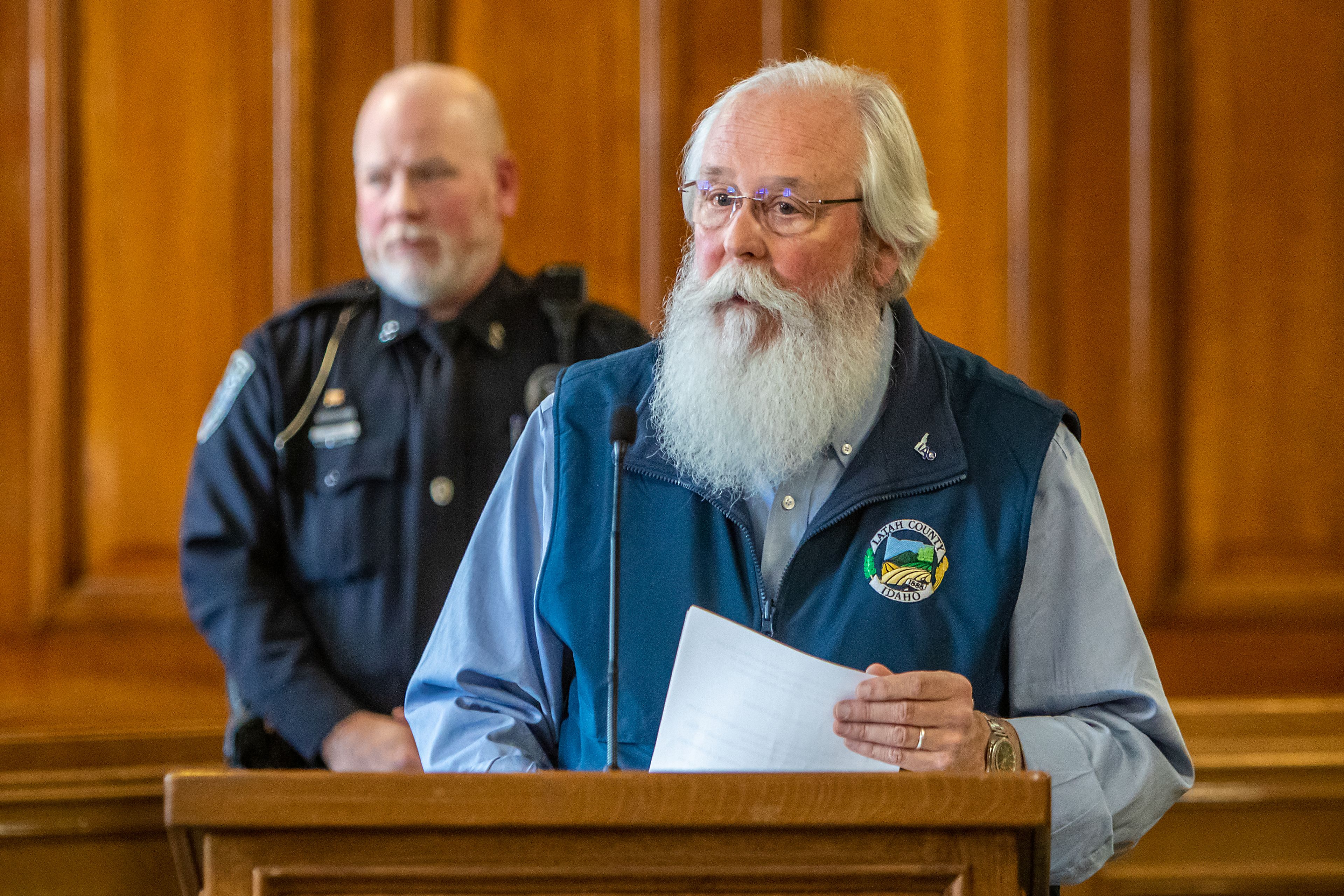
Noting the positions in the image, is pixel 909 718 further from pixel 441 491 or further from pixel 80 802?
pixel 80 802

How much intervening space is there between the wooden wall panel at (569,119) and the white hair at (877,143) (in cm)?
141

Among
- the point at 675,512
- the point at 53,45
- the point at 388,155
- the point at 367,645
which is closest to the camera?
the point at 675,512

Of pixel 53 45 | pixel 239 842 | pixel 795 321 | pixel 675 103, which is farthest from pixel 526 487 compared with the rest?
pixel 53 45

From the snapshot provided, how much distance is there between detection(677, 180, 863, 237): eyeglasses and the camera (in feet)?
5.49

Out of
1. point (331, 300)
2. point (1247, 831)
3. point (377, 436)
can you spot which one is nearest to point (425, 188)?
point (331, 300)

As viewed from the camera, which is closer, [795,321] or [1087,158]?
[795,321]

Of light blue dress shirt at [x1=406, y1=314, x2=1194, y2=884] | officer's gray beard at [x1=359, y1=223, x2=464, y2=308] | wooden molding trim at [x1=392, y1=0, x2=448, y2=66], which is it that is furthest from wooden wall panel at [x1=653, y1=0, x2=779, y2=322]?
light blue dress shirt at [x1=406, y1=314, x2=1194, y2=884]

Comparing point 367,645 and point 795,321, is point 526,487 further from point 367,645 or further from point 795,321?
point 367,645

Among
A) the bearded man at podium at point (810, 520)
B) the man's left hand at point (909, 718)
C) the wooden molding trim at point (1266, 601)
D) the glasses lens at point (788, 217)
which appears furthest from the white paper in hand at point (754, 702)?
the wooden molding trim at point (1266, 601)

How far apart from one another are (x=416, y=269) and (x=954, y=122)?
5.13 ft

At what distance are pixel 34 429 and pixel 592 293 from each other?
1.41 meters

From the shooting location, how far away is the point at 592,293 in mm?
3213

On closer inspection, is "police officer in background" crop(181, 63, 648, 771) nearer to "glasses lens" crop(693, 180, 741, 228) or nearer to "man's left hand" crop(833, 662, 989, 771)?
"glasses lens" crop(693, 180, 741, 228)

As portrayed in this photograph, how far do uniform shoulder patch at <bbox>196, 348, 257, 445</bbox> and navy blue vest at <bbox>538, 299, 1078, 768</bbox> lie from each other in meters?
1.04
